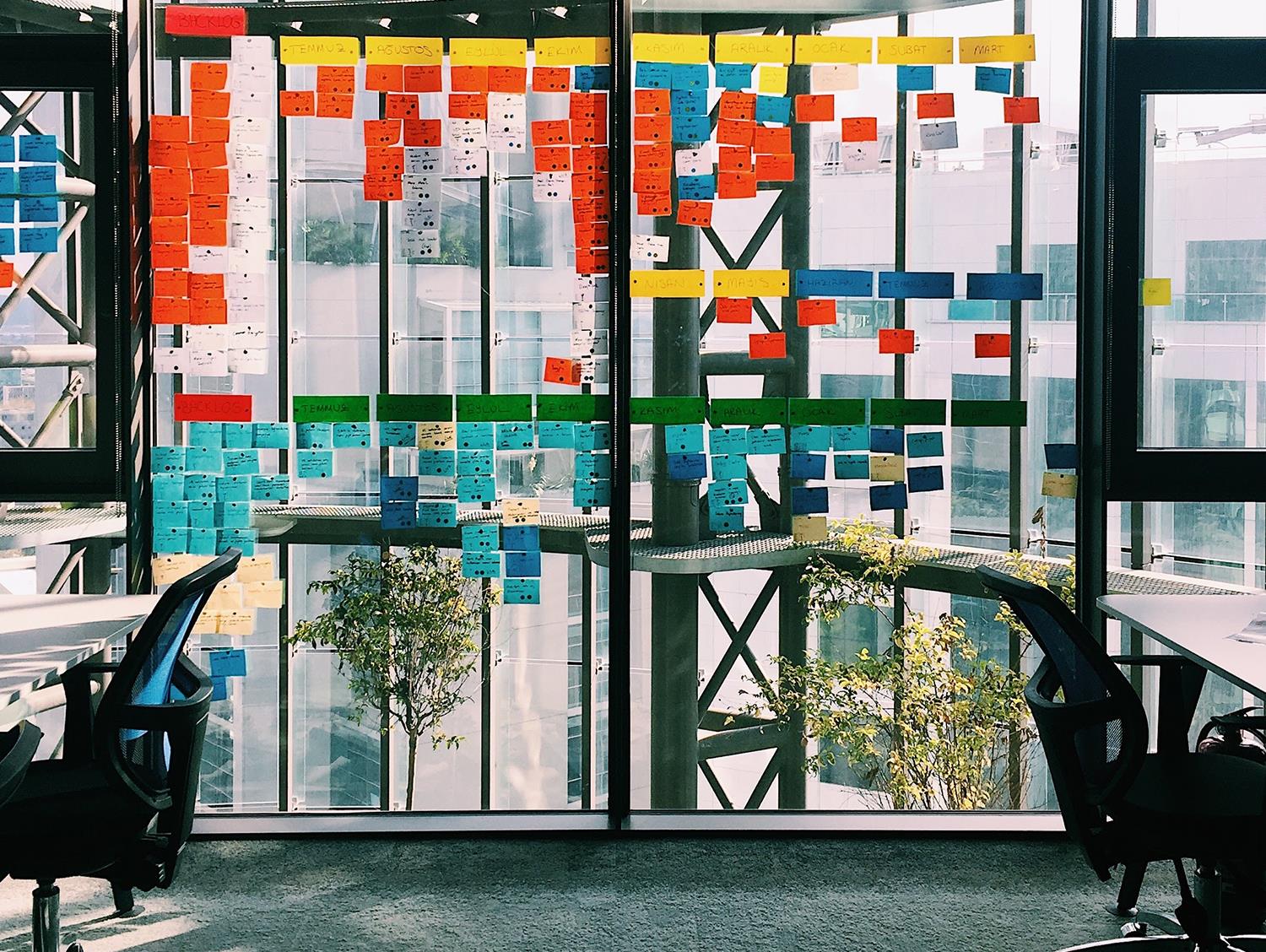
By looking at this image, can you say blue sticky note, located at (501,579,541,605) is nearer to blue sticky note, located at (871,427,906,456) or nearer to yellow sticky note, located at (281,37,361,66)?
blue sticky note, located at (871,427,906,456)

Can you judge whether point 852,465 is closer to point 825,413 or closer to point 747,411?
point 825,413

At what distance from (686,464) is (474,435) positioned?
685mm

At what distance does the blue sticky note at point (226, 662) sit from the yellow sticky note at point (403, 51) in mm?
1916

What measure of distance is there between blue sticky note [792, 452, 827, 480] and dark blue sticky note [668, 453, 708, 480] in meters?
0.30

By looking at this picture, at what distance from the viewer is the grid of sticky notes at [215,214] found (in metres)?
3.53

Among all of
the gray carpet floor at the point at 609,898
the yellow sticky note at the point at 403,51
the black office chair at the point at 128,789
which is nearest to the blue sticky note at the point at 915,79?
the yellow sticky note at the point at 403,51

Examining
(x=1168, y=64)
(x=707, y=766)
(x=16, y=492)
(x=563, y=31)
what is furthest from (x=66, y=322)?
(x=1168, y=64)

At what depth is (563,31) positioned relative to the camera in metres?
3.62

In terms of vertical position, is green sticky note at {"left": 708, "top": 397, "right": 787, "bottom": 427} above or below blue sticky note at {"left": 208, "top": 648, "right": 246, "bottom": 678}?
above

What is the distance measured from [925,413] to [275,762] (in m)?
2.43

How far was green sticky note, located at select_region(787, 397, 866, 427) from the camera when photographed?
12.2ft

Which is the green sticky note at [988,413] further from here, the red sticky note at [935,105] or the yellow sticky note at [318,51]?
the yellow sticky note at [318,51]

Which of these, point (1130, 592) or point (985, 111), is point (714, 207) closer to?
point (985, 111)

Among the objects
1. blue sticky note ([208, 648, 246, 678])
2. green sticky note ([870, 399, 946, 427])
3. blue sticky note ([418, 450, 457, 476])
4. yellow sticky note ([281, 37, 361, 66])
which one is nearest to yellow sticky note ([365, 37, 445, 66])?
yellow sticky note ([281, 37, 361, 66])
